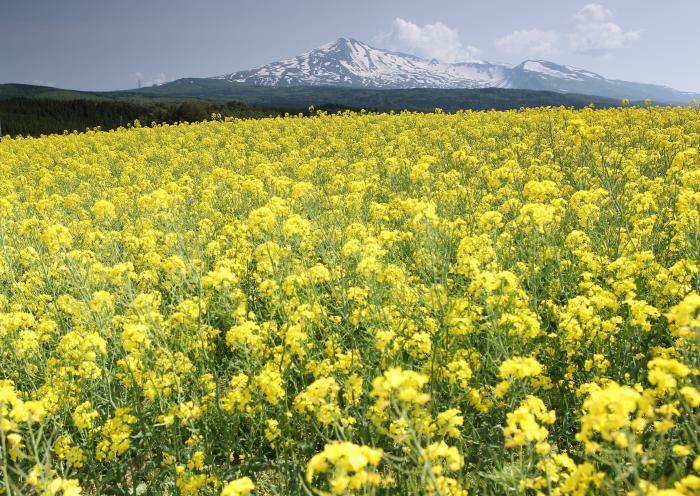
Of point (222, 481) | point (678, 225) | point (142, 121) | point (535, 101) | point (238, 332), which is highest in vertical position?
point (535, 101)

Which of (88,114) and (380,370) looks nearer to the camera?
(380,370)

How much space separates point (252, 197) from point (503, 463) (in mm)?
7091

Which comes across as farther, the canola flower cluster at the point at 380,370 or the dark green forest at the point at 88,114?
the dark green forest at the point at 88,114

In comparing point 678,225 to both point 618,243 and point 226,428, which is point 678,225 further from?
point 226,428

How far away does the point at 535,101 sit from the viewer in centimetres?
14162

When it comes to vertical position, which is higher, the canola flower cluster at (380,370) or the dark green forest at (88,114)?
the dark green forest at (88,114)

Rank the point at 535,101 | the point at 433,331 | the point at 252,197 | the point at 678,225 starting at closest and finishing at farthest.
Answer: the point at 433,331, the point at 678,225, the point at 252,197, the point at 535,101

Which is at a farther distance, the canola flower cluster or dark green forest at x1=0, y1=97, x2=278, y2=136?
dark green forest at x1=0, y1=97, x2=278, y2=136

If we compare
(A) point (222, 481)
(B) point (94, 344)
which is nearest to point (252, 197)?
(B) point (94, 344)

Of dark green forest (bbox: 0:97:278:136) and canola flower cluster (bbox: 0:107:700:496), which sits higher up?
dark green forest (bbox: 0:97:278:136)

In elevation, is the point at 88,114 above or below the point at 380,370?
above

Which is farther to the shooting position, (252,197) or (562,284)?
(252,197)

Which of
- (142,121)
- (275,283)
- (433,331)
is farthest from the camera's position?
(142,121)

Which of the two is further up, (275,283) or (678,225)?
(678,225)
